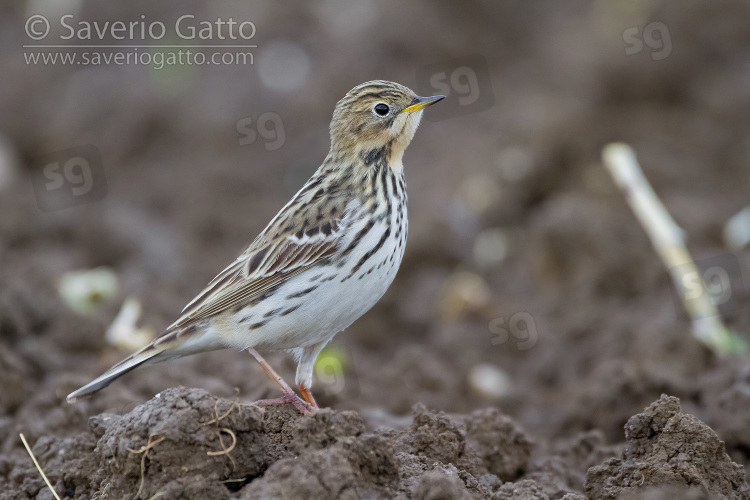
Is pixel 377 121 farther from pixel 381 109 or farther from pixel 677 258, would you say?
pixel 677 258

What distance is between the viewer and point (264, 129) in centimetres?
1261

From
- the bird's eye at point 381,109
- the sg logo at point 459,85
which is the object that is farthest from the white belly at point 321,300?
the sg logo at point 459,85

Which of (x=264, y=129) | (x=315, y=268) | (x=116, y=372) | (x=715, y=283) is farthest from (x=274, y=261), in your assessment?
(x=264, y=129)

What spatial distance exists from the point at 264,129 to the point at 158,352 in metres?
7.81

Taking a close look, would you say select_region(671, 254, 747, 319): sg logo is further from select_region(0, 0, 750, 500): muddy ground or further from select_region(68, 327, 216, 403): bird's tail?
select_region(68, 327, 216, 403): bird's tail

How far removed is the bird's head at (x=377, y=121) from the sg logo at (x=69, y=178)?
583 cm

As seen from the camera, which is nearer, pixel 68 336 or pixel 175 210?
pixel 68 336

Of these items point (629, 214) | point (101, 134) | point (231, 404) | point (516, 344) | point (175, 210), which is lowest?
point (231, 404)

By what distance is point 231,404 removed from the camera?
153 inches

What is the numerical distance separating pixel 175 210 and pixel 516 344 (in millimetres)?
4940

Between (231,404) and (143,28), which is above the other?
(143,28)

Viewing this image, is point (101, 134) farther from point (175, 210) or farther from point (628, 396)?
point (628, 396)

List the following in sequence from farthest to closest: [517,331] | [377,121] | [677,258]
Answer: [517,331] → [677,258] → [377,121]

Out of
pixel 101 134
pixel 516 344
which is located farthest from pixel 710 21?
pixel 101 134
